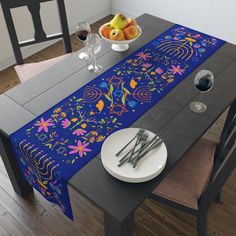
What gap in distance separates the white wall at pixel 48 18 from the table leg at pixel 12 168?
1.34 m

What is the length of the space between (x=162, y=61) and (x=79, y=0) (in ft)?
5.72

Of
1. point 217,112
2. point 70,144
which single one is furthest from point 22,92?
point 217,112

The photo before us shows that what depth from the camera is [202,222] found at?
155 cm

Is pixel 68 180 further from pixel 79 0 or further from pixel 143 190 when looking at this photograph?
pixel 79 0

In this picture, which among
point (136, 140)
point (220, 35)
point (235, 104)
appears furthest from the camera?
point (220, 35)

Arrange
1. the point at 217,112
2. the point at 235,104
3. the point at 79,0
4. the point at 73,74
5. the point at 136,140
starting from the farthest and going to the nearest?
the point at 79,0 < the point at 235,104 < the point at 73,74 < the point at 217,112 < the point at 136,140

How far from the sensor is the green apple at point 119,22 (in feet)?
5.52

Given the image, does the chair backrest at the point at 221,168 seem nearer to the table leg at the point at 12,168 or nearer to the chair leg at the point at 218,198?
the chair leg at the point at 218,198

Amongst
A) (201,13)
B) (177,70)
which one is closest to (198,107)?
(177,70)

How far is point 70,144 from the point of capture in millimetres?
1347

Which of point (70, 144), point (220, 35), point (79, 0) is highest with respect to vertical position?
point (70, 144)

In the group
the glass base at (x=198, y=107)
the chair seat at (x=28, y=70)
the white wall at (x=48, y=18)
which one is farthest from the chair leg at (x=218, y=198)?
the white wall at (x=48, y=18)

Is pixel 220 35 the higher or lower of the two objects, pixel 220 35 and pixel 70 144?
the lower

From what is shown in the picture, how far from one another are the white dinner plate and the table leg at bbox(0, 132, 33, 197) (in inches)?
21.9
